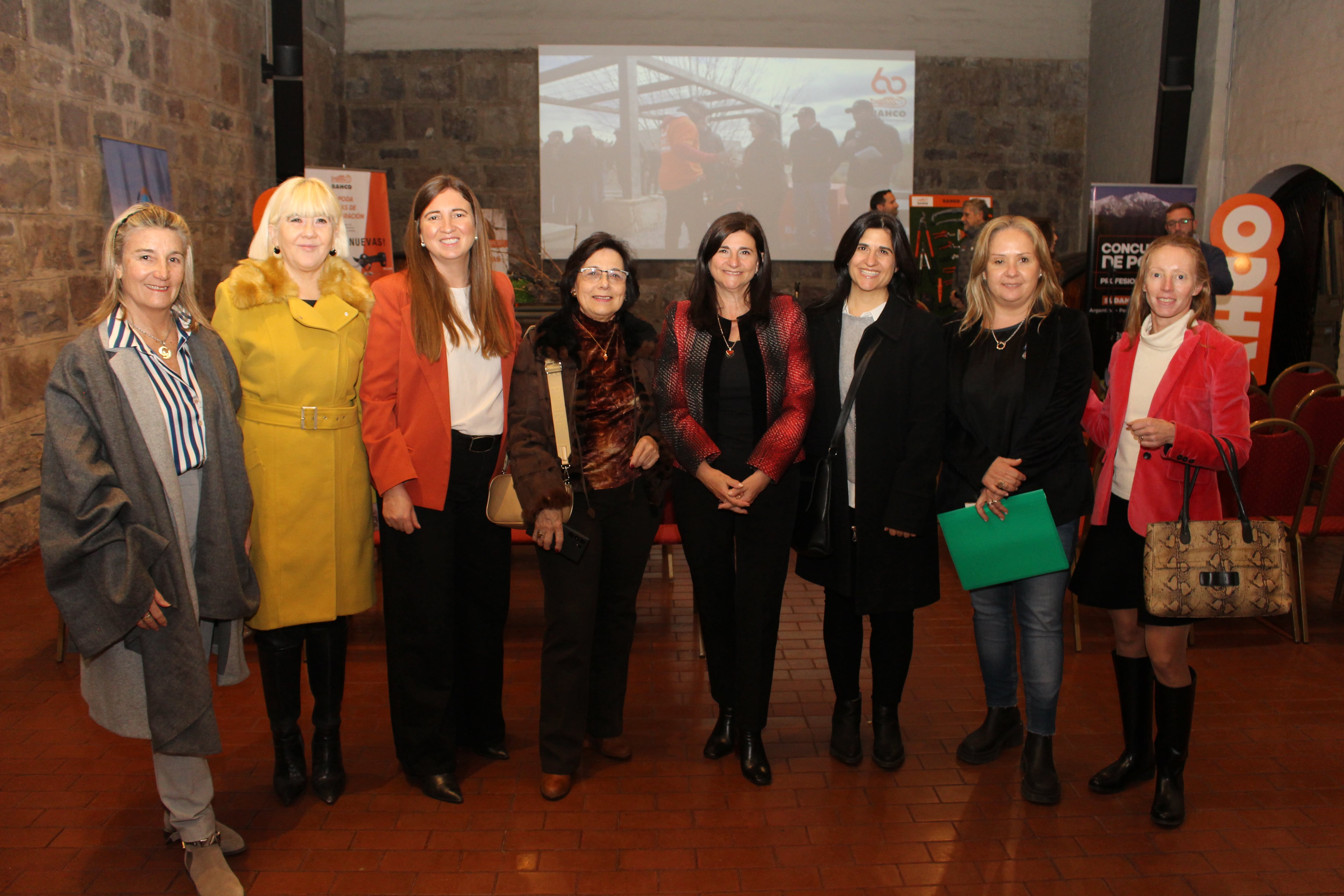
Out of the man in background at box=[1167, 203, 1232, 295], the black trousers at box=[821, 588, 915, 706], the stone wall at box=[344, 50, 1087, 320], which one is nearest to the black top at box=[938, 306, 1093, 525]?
the black trousers at box=[821, 588, 915, 706]

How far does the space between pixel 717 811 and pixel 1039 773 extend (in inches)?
36.1

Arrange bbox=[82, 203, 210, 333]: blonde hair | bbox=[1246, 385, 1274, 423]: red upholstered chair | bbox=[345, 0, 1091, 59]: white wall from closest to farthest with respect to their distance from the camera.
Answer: bbox=[82, 203, 210, 333]: blonde hair < bbox=[1246, 385, 1274, 423]: red upholstered chair < bbox=[345, 0, 1091, 59]: white wall

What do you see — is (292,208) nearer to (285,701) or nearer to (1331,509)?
(285,701)

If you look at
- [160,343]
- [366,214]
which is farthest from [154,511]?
[366,214]

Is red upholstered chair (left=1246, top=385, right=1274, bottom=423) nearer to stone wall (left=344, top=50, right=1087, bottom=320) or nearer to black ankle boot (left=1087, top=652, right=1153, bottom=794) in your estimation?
black ankle boot (left=1087, top=652, right=1153, bottom=794)

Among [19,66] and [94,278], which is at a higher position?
[19,66]

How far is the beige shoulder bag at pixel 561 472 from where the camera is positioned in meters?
2.62

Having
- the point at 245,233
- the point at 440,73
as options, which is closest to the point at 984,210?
the point at 440,73

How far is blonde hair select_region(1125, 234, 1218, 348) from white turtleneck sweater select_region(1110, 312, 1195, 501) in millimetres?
21

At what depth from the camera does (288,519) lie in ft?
8.43

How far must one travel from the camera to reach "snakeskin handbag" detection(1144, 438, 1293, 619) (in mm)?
2400

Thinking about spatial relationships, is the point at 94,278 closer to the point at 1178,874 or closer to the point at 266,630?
the point at 266,630

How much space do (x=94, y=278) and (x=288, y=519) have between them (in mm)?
3916

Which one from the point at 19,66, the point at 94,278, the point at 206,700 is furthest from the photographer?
the point at 94,278
